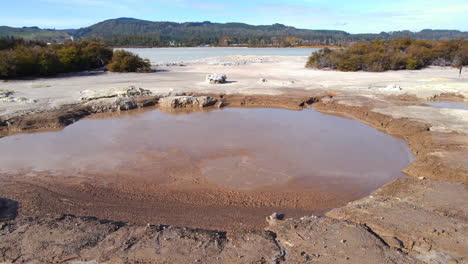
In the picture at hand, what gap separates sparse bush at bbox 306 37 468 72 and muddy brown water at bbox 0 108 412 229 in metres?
18.8

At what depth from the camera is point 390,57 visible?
3191cm

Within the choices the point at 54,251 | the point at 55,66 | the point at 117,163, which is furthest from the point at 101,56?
the point at 54,251

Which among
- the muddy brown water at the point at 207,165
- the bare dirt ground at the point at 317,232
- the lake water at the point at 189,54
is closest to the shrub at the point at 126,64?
the lake water at the point at 189,54

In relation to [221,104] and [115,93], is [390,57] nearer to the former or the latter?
[221,104]

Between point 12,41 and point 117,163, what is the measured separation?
1130 inches

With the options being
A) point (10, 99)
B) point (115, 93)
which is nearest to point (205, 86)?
point (115, 93)

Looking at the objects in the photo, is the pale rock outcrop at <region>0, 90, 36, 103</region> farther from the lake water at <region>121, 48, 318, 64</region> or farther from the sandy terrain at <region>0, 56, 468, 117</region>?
the lake water at <region>121, 48, 318, 64</region>

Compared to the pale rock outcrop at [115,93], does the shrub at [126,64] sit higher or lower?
higher

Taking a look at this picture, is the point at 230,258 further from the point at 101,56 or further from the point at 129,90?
the point at 101,56

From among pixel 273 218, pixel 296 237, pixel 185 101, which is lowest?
pixel 273 218

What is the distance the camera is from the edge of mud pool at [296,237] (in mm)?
5211

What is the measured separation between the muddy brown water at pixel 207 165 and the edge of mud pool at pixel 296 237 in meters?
0.88

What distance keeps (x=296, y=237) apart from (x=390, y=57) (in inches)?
1223

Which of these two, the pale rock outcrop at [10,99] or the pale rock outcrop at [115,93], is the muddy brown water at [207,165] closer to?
the pale rock outcrop at [115,93]
